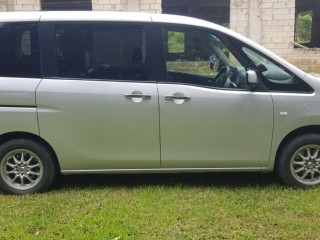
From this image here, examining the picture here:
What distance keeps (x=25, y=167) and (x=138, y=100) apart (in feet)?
4.57

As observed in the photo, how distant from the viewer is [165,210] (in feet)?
12.4

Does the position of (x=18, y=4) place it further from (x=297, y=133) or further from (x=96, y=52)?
(x=297, y=133)

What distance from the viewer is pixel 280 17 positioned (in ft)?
49.2

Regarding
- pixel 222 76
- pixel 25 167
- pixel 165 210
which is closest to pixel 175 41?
pixel 222 76

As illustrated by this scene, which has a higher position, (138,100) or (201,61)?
(201,61)

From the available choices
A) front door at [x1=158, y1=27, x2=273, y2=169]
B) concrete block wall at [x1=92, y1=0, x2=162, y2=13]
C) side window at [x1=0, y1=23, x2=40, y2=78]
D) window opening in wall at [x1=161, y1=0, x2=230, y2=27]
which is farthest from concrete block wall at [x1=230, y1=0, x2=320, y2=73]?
side window at [x1=0, y1=23, x2=40, y2=78]

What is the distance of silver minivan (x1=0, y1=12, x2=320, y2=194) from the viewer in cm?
401

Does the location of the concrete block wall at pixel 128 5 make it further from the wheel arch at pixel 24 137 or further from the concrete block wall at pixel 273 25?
the wheel arch at pixel 24 137

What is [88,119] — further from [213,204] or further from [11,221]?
[213,204]

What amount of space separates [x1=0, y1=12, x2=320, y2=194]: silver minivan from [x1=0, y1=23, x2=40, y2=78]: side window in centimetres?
1

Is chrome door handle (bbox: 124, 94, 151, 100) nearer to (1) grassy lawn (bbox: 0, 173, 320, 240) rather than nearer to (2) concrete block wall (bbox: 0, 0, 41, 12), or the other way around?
(1) grassy lawn (bbox: 0, 173, 320, 240)

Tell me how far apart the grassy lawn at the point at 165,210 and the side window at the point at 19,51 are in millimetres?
1305

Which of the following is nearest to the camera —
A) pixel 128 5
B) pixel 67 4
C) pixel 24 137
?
pixel 24 137

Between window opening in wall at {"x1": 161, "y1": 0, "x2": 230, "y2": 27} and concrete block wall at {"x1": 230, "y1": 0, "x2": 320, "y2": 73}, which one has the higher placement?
window opening in wall at {"x1": 161, "y1": 0, "x2": 230, "y2": 27}
